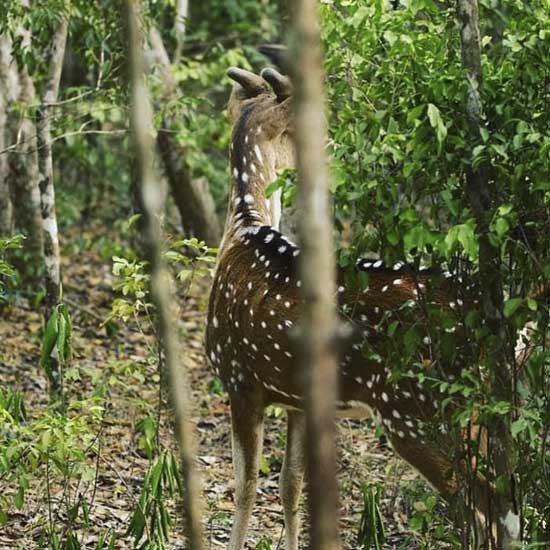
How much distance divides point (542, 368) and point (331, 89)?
1764mm

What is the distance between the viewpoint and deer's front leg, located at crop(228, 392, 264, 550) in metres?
6.24

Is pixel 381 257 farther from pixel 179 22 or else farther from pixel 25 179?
pixel 25 179

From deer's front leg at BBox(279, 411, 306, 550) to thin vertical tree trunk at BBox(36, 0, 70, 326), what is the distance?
6.72ft

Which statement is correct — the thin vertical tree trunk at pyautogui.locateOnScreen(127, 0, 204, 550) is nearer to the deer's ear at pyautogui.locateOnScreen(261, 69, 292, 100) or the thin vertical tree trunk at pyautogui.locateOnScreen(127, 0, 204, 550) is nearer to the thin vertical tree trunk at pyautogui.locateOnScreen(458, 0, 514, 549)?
the thin vertical tree trunk at pyautogui.locateOnScreen(458, 0, 514, 549)

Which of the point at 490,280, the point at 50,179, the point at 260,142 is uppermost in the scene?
the point at 50,179

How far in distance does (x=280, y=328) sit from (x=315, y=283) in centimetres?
341

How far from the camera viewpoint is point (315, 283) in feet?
8.14

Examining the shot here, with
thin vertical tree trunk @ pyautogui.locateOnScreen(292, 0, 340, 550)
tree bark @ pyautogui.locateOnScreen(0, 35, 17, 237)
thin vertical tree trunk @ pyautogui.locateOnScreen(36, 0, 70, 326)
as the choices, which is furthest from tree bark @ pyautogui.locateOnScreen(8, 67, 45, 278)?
thin vertical tree trunk @ pyautogui.locateOnScreen(292, 0, 340, 550)

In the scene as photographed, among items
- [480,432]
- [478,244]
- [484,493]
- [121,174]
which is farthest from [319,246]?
[121,174]

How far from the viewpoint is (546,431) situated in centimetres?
474

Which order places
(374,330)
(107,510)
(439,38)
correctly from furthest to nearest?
(107,510) < (374,330) < (439,38)

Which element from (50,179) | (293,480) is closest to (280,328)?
(293,480)

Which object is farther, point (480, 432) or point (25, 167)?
point (25, 167)

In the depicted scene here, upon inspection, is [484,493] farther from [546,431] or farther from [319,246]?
[319,246]
